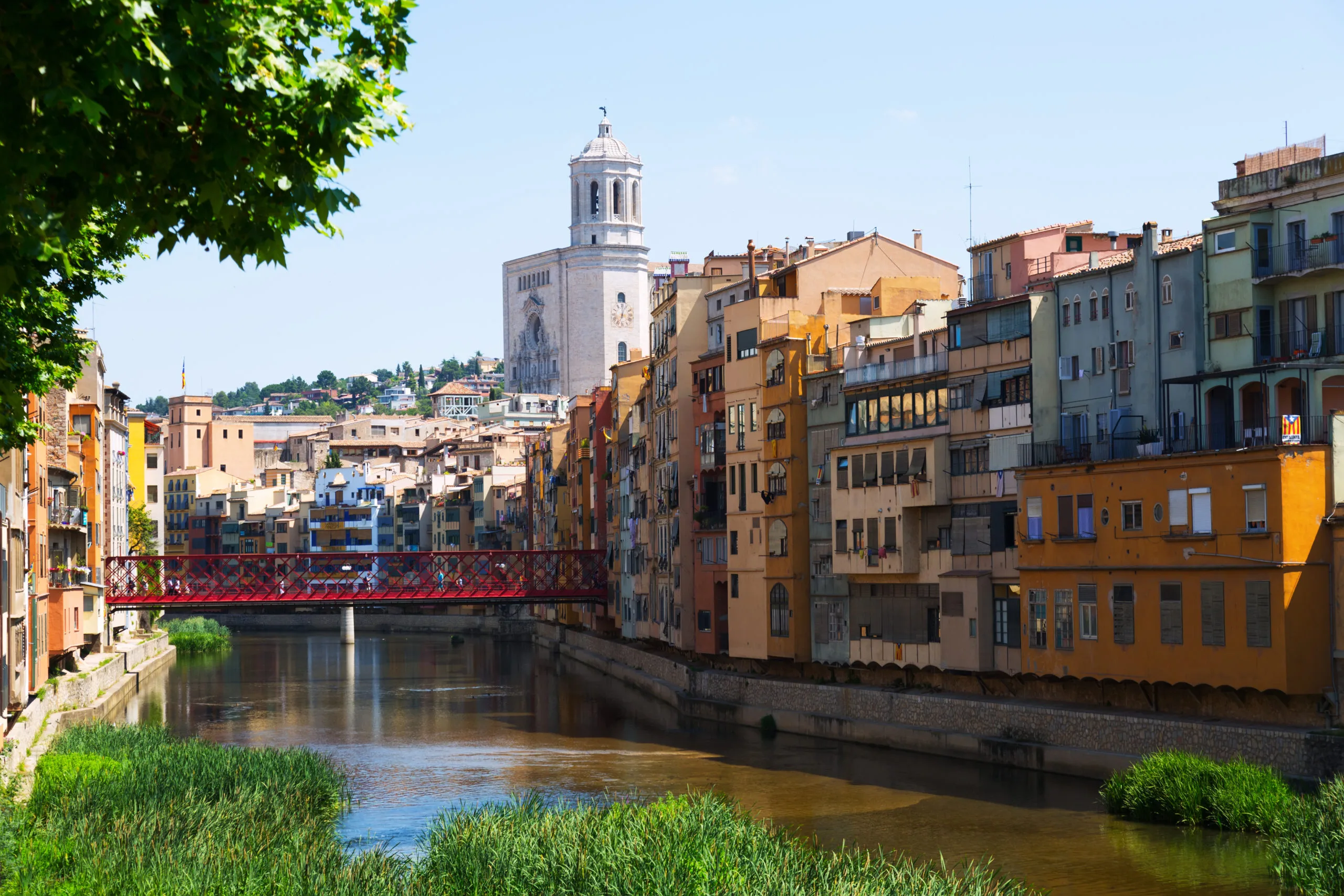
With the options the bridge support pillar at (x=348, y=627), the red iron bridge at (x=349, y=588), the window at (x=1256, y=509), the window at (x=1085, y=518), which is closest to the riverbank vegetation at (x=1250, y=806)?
the window at (x=1256, y=509)

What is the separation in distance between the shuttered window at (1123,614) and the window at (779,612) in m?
15.5

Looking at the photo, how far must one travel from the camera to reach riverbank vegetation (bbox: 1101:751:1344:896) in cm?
2716

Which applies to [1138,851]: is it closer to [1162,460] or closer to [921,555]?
[1162,460]

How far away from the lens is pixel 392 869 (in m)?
24.5

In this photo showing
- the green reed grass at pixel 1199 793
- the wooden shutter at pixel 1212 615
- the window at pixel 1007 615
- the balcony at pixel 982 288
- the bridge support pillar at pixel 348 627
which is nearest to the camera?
the green reed grass at pixel 1199 793

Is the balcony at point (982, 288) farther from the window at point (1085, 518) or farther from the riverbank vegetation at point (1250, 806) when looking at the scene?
the riverbank vegetation at point (1250, 806)

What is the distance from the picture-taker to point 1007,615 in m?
45.0

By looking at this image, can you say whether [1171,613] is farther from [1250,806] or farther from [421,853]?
[421,853]

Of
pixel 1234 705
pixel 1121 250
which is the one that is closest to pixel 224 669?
pixel 1121 250

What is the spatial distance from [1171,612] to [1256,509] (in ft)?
10.8

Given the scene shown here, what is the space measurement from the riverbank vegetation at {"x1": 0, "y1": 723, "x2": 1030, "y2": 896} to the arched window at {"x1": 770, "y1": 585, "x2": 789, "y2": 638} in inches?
857

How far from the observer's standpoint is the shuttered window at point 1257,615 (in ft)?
116

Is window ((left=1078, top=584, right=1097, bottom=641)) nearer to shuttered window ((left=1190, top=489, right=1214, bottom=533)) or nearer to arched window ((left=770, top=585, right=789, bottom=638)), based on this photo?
shuttered window ((left=1190, top=489, right=1214, bottom=533))

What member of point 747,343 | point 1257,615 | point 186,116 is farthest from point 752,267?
point 186,116
